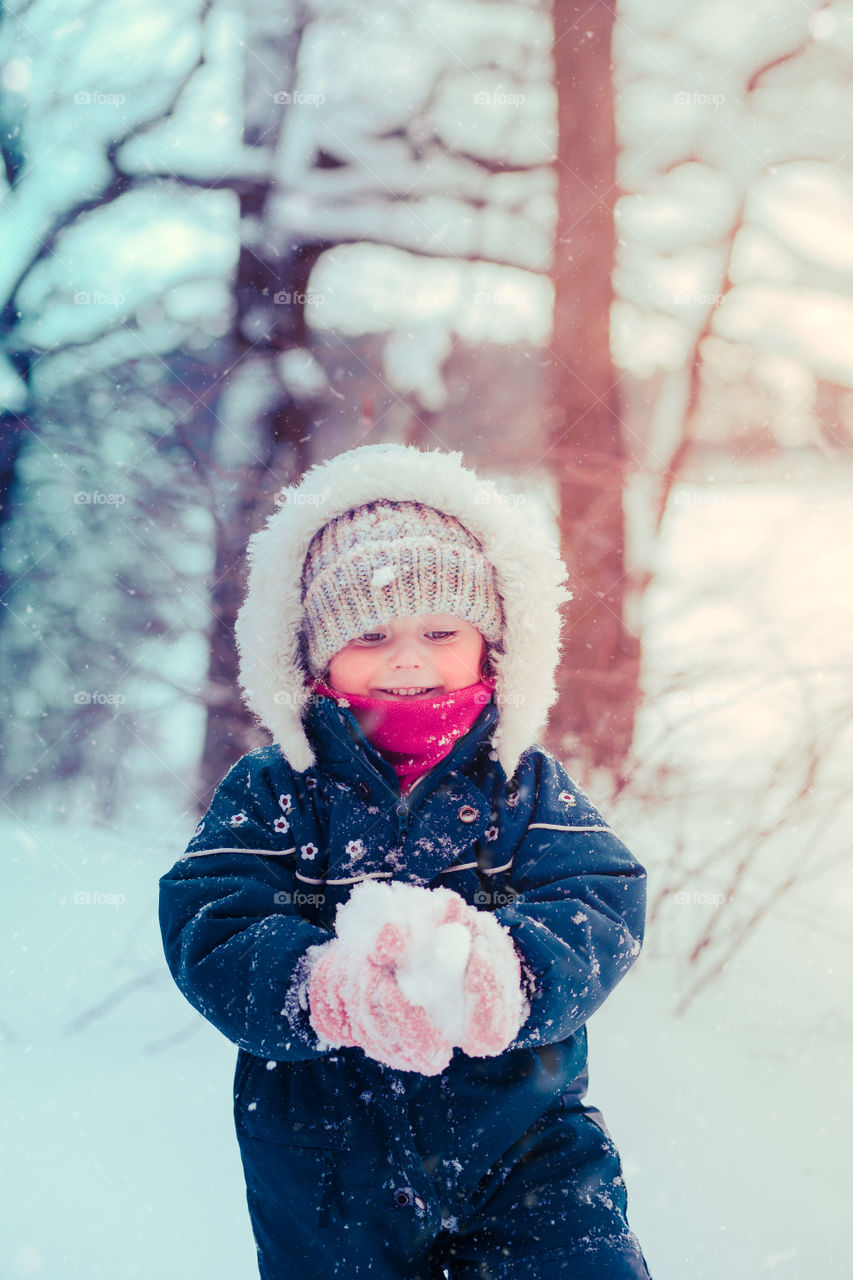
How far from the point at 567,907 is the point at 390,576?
62 cm

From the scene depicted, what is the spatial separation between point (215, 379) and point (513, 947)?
1.93 m

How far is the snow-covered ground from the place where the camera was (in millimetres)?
1858

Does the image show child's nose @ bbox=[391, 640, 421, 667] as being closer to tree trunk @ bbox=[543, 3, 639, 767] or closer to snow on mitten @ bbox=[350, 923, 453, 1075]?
snow on mitten @ bbox=[350, 923, 453, 1075]

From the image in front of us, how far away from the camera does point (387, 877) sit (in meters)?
1.34

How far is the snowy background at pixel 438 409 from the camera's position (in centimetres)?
229

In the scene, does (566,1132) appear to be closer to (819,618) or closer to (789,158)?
(819,618)

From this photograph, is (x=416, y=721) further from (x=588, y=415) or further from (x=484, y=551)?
(x=588, y=415)

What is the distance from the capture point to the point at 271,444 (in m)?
2.40

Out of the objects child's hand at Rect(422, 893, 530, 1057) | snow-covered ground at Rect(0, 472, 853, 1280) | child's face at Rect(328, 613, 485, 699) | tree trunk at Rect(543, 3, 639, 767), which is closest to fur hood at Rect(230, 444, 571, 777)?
child's face at Rect(328, 613, 485, 699)

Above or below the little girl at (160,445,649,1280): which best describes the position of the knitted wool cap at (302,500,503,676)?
above

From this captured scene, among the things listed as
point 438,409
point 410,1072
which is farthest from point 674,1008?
Answer: point 438,409

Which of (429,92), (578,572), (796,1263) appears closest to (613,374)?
(578,572)

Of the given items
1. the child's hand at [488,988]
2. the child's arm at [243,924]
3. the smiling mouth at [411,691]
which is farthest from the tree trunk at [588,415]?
the child's hand at [488,988]

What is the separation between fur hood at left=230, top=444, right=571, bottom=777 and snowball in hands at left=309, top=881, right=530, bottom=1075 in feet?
1.53
